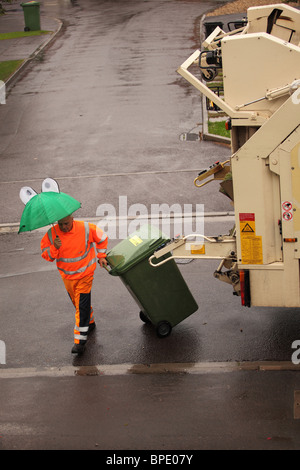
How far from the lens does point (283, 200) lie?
576cm

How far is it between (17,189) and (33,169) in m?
1.21

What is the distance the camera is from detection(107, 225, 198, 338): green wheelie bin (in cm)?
668

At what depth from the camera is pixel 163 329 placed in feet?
22.7

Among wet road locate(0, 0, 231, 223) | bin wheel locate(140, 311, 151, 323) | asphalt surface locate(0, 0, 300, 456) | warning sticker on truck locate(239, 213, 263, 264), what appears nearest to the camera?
asphalt surface locate(0, 0, 300, 456)

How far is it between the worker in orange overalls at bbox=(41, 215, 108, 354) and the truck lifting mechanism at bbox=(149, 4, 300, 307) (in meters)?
1.22

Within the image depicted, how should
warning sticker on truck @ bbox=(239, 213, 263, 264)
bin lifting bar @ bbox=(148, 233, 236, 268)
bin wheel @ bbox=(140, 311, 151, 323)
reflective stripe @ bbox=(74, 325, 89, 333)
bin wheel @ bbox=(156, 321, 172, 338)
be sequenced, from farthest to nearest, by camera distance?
bin wheel @ bbox=(140, 311, 151, 323)
bin wheel @ bbox=(156, 321, 172, 338)
reflective stripe @ bbox=(74, 325, 89, 333)
bin lifting bar @ bbox=(148, 233, 236, 268)
warning sticker on truck @ bbox=(239, 213, 263, 264)

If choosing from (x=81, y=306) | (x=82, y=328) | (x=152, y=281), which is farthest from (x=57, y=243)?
(x=152, y=281)

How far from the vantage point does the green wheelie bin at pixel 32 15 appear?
27422 millimetres

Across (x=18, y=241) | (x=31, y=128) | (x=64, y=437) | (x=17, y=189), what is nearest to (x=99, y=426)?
(x=64, y=437)

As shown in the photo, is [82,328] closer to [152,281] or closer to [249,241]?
[152,281]

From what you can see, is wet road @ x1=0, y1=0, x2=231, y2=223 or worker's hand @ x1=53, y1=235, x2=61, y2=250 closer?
worker's hand @ x1=53, y1=235, x2=61, y2=250
